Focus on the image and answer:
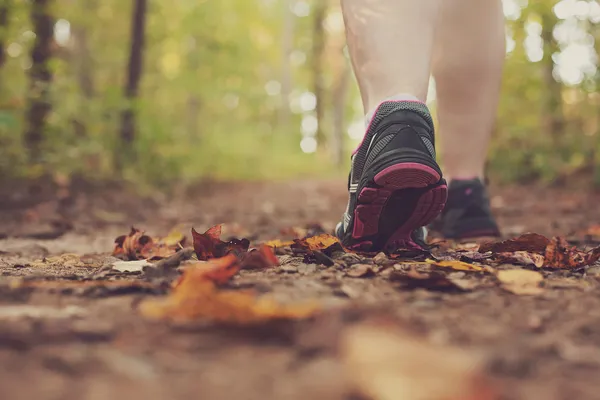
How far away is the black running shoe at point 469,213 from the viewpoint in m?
2.09

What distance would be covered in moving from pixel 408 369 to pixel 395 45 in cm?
106

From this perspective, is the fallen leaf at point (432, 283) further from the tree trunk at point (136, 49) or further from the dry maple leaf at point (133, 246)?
the tree trunk at point (136, 49)

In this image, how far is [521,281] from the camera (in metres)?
Answer: 1.11

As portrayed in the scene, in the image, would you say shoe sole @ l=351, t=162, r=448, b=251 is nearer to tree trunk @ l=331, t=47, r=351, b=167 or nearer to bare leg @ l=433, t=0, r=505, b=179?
bare leg @ l=433, t=0, r=505, b=179

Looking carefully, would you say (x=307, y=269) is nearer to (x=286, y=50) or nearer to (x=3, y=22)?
(x=3, y=22)

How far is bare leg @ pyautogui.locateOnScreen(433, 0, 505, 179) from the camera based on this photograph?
2041 millimetres

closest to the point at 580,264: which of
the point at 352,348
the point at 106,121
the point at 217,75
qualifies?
the point at 352,348

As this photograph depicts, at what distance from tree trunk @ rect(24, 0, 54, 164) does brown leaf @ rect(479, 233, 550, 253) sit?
3793mm

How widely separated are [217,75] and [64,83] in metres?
6.49

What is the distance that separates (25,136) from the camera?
15.2ft

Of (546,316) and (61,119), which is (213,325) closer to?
(546,316)

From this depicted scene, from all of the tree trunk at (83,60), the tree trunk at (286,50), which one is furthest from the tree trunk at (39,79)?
the tree trunk at (286,50)

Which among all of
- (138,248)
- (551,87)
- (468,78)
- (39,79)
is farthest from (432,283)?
(551,87)

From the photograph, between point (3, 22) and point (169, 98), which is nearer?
point (3, 22)
